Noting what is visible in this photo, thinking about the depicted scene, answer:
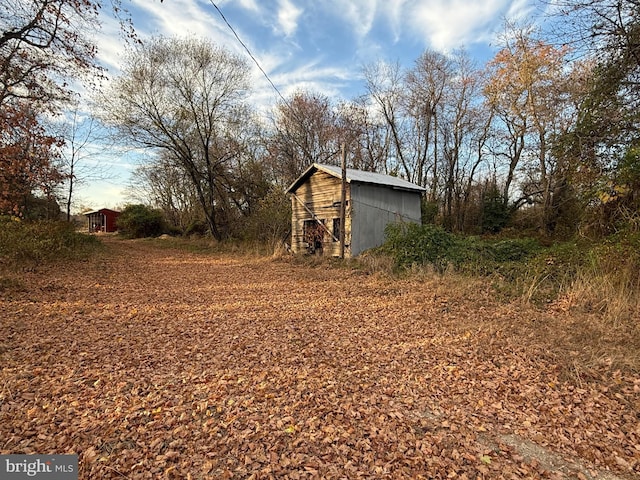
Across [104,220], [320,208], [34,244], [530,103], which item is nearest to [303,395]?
[34,244]

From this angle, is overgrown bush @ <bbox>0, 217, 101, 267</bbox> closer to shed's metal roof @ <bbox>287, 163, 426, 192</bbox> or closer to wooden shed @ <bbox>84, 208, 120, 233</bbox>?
shed's metal roof @ <bbox>287, 163, 426, 192</bbox>

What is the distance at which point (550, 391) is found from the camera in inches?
129

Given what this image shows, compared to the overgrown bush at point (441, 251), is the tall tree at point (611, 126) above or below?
above

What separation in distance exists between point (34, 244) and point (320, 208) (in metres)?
9.95

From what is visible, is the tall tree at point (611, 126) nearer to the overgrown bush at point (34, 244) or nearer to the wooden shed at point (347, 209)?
the wooden shed at point (347, 209)

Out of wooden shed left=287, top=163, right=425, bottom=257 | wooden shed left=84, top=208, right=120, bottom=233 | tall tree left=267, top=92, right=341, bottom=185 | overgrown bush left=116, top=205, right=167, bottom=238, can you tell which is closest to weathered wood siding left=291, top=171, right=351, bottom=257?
wooden shed left=287, top=163, right=425, bottom=257

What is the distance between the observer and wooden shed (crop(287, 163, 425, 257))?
1291 cm

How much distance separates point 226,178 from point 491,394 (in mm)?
20842

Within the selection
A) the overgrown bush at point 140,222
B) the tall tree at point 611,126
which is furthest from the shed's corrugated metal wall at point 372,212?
the overgrown bush at point 140,222

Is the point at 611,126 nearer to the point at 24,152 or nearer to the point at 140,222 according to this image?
the point at 24,152

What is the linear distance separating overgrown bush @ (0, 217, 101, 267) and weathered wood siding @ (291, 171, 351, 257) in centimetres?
858

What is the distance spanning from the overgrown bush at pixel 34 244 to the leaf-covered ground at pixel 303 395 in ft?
12.4

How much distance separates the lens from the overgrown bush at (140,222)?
91.9 feet

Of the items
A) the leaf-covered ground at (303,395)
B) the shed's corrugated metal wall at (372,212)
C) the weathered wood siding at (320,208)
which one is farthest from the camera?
the weathered wood siding at (320,208)
